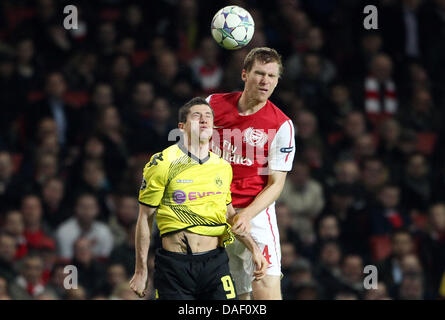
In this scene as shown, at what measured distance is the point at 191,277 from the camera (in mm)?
5469

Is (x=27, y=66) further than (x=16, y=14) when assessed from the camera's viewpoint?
No

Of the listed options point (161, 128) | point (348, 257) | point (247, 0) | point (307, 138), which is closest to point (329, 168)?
point (307, 138)

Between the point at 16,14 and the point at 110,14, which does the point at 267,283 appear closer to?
the point at 110,14

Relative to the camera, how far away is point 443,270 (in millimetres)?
9344

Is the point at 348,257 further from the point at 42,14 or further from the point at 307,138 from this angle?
the point at 42,14

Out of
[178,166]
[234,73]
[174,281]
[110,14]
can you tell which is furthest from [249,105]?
[110,14]

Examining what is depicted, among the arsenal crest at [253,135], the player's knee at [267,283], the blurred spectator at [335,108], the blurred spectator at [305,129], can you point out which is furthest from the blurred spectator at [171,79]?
the player's knee at [267,283]

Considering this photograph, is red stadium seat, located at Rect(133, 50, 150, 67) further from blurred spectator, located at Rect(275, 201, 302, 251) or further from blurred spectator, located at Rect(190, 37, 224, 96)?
blurred spectator, located at Rect(275, 201, 302, 251)

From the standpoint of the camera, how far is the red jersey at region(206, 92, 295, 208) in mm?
6273

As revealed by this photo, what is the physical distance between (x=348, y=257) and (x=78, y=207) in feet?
10.1

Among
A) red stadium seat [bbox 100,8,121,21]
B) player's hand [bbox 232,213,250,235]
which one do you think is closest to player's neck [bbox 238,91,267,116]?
player's hand [bbox 232,213,250,235]

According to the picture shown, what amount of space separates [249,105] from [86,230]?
10.8ft

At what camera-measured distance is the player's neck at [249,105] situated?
6.33 meters

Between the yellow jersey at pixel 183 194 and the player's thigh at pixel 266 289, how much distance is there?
73 centimetres
